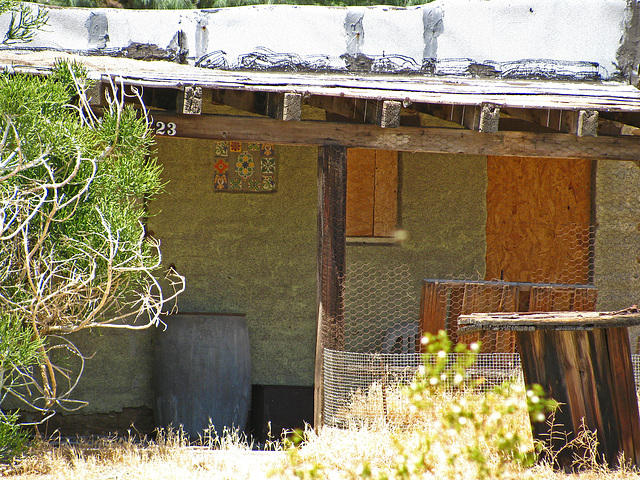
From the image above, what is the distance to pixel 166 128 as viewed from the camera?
461cm

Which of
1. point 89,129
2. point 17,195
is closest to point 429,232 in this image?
point 89,129

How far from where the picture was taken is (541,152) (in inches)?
193

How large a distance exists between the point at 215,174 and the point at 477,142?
→ 8.02 ft

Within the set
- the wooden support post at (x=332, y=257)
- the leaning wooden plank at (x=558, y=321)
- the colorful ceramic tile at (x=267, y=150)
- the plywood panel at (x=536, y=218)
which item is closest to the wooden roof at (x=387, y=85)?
the wooden support post at (x=332, y=257)

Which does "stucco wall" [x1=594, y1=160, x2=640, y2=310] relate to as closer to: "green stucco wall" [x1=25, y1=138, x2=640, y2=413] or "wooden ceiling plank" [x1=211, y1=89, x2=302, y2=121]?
"green stucco wall" [x1=25, y1=138, x2=640, y2=413]

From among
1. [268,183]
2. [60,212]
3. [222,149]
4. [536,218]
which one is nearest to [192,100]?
[60,212]

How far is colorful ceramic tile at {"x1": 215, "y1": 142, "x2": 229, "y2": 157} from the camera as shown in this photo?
20.0ft

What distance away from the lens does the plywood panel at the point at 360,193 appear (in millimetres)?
6227

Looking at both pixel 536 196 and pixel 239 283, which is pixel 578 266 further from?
pixel 239 283

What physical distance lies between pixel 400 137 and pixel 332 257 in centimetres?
99

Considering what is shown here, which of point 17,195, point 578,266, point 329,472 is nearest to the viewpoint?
point 17,195

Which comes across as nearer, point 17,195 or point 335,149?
point 17,195

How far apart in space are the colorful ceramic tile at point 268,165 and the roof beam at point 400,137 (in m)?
1.42

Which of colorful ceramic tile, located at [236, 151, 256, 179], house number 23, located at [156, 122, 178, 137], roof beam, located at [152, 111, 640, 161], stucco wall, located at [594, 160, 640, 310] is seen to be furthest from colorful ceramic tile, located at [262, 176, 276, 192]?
stucco wall, located at [594, 160, 640, 310]
